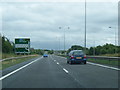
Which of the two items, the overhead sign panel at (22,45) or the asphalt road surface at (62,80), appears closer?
the asphalt road surface at (62,80)

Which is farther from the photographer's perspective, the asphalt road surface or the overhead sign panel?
the overhead sign panel

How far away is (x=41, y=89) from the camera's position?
28.7 feet

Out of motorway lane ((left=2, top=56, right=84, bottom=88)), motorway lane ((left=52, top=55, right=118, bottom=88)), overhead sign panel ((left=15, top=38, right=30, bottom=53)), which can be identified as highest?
overhead sign panel ((left=15, top=38, right=30, bottom=53))

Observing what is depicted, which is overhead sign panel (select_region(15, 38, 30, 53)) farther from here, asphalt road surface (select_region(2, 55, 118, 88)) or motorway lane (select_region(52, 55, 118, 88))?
motorway lane (select_region(52, 55, 118, 88))

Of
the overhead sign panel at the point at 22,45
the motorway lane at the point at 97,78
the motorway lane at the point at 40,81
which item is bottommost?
the motorway lane at the point at 40,81

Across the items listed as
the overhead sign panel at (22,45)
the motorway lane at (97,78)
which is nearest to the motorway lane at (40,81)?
the motorway lane at (97,78)

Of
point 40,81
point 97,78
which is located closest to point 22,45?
point 97,78

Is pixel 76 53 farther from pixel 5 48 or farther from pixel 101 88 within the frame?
pixel 5 48

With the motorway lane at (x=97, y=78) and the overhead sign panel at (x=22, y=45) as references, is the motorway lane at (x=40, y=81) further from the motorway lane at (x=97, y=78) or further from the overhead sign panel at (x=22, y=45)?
the overhead sign panel at (x=22, y=45)

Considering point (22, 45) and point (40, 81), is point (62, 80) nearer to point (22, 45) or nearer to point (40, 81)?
point (40, 81)

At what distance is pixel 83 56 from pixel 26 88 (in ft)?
54.9

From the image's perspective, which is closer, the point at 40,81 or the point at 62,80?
the point at 40,81

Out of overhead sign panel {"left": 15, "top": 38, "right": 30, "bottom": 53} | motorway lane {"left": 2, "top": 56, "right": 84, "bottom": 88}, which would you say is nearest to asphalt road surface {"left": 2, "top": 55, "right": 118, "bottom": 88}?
motorway lane {"left": 2, "top": 56, "right": 84, "bottom": 88}

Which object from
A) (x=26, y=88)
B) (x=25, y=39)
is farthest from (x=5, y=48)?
(x=26, y=88)
